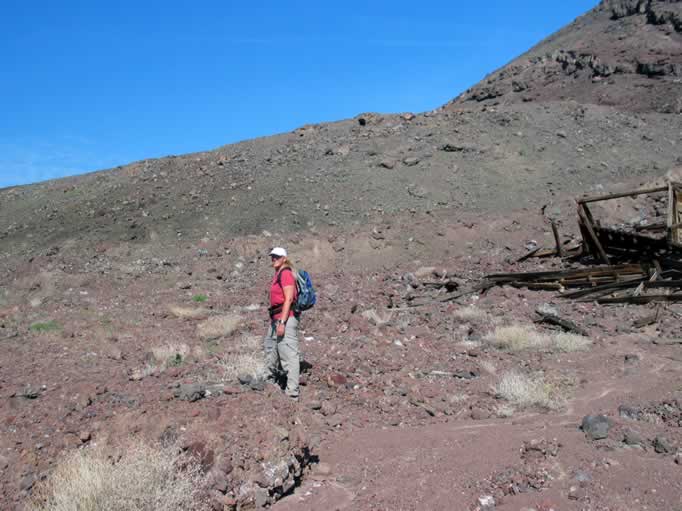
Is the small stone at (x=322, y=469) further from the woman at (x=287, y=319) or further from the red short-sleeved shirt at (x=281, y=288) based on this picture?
the red short-sleeved shirt at (x=281, y=288)

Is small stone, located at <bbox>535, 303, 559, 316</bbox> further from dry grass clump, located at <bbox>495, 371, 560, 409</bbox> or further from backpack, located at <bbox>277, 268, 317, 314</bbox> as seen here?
backpack, located at <bbox>277, 268, 317, 314</bbox>

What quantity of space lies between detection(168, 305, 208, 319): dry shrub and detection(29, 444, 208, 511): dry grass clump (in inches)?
247

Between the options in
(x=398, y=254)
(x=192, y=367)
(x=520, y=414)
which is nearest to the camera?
(x=520, y=414)

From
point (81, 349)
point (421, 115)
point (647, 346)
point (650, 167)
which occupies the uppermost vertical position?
point (421, 115)

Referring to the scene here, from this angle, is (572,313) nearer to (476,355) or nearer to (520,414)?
(476,355)

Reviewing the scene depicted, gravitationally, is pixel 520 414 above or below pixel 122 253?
below

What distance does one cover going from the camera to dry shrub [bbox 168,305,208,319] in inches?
416

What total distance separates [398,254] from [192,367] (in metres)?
9.18

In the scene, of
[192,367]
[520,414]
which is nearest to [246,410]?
[192,367]

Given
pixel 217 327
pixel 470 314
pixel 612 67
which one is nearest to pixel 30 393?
pixel 217 327

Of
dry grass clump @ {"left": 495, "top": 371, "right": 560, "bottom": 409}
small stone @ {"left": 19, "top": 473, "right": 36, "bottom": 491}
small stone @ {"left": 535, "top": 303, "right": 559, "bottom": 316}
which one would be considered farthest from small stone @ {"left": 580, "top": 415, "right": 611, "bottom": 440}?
small stone @ {"left": 535, "top": 303, "right": 559, "bottom": 316}

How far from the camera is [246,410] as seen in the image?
5004mm

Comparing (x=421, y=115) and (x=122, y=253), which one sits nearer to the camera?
(x=122, y=253)

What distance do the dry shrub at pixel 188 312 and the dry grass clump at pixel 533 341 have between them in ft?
16.2
